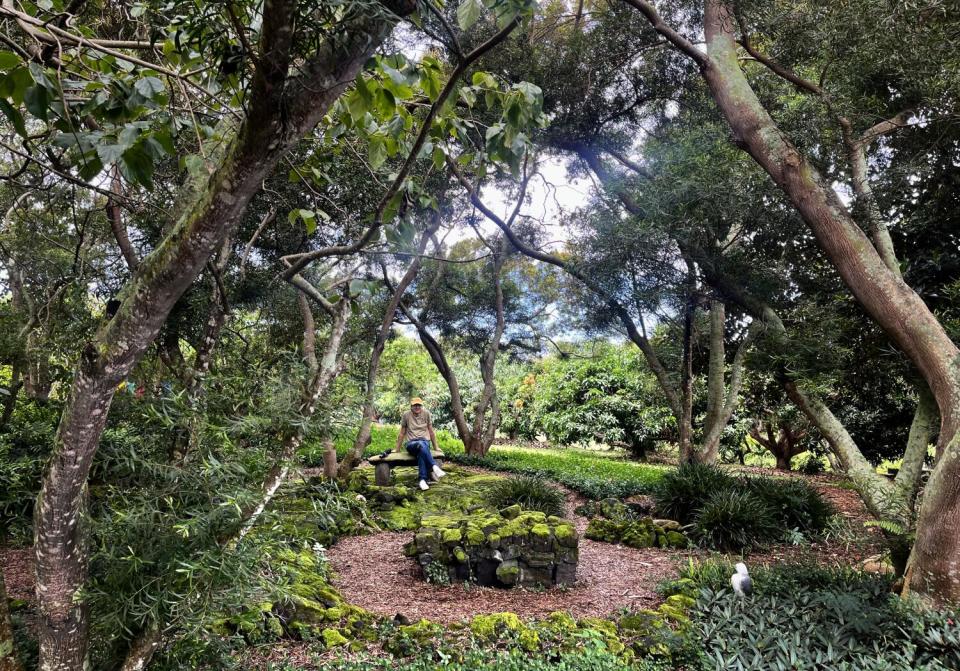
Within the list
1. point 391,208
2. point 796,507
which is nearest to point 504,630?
point 391,208

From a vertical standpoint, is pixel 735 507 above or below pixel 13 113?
below

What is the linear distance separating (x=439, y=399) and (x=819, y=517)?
50.0ft

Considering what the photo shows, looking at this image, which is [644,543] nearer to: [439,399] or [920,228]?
[920,228]

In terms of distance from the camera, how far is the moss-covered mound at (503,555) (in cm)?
502

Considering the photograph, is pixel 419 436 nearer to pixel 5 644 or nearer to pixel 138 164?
pixel 5 644

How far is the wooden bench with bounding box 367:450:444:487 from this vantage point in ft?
27.8

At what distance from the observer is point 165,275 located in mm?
1741

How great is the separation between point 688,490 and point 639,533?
42.0 inches

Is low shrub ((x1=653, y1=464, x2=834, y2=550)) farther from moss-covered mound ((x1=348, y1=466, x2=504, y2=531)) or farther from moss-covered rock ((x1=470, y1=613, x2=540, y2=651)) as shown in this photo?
moss-covered rock ((x1=470, y1=613, x2=540, y2=651))

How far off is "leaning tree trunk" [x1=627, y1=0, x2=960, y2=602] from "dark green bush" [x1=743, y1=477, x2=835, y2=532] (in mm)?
2748

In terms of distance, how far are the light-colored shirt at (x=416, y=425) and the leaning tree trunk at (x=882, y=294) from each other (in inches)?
225

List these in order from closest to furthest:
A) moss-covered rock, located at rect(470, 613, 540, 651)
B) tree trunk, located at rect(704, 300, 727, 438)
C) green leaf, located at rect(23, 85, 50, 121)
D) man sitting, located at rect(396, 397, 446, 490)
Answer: green leaf, located at rect(23, 85, 50, 121), moss-covered rock, located at rect(470, 613, 540, 651), man sitting, located at rect(396, 397, 446, 490), tree trunk, located at rect(704, 300, 727, 438)

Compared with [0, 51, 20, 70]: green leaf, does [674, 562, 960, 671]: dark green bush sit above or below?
below

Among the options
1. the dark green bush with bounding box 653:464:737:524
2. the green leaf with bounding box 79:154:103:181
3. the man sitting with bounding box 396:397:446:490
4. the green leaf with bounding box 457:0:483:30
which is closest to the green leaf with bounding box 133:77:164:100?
the green leaf with bounding box 79:154:103:181
